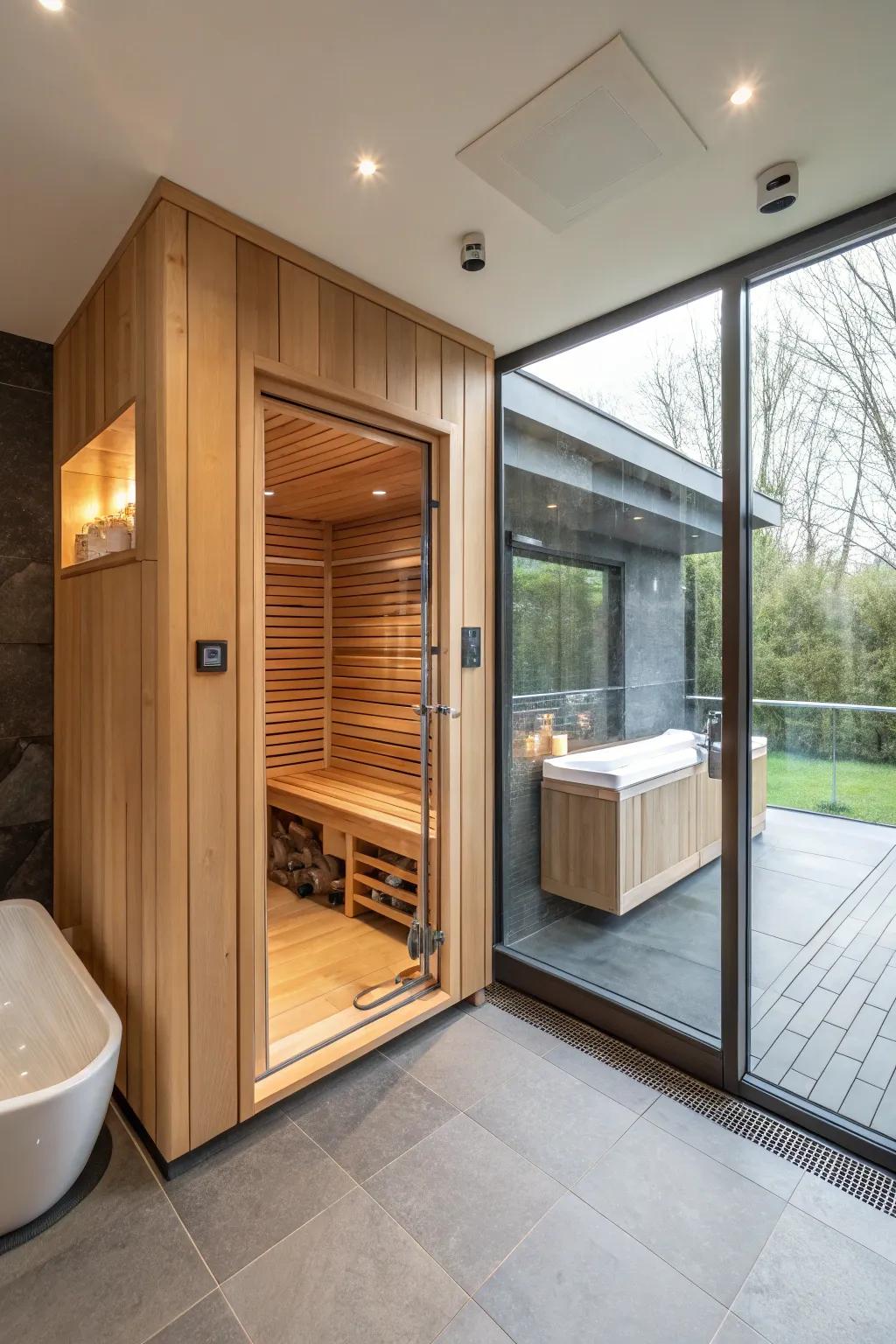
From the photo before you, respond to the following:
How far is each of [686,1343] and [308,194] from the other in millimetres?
2762

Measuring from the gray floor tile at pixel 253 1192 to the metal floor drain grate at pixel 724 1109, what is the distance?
96 cm

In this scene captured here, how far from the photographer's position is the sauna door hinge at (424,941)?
253cm

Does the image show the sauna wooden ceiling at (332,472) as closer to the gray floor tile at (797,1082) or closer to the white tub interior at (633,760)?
the white tub interior at (633,760)

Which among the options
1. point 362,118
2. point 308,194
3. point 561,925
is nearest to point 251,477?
point 308,194

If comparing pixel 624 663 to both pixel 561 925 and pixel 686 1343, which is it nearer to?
pixel 561 925

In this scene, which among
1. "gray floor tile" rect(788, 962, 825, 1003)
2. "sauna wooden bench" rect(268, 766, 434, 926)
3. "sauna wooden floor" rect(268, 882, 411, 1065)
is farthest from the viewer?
"sauna wooden bench" rect(268, 766, 434, 926)

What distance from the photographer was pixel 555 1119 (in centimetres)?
199

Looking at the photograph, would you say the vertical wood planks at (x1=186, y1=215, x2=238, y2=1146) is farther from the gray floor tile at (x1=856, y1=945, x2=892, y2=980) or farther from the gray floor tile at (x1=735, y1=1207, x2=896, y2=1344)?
the gray floor tile at (x1=856, y1=945, x2=892, y2=980)

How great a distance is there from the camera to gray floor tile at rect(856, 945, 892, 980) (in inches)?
72.4

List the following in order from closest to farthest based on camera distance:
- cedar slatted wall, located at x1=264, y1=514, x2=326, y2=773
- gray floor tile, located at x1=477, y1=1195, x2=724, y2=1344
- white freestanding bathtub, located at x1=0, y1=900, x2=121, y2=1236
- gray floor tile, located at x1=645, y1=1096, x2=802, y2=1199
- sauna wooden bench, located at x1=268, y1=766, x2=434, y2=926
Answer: gray floor tile, located at x1=477, y1=1195, x2=724, y2=1344 → white freestanding bathtub, located at x1=0, y1=900, x2=121, y2=1236 → gray floor tile, located at x1=645, y1=1096, x2=802, y2=1199 → sauna wooden bench, located at x1=268, y1=766, x2=434, y2=926 → cedar slatted wall, located at x1=264, y1=514, x2=326, y2=773

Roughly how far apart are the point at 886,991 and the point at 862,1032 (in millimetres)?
150

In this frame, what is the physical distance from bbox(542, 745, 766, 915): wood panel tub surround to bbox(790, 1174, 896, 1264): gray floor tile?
2.80 feet

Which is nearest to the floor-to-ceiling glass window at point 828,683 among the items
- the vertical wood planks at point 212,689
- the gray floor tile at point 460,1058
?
the gray floor tile at point 460,1058

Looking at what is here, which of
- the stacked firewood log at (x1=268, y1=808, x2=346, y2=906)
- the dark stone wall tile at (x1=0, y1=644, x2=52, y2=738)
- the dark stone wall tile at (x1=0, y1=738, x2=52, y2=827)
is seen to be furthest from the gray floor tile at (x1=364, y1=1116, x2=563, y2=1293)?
the dark stone wall tile at (x1=0, y1=644, x2=52, y2=738)
